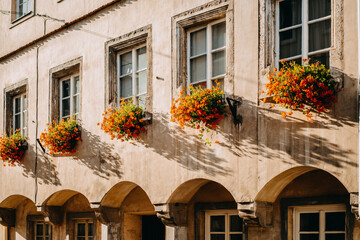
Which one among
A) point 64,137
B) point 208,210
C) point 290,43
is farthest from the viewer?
point 64,137

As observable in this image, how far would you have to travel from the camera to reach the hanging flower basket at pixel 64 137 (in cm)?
1170

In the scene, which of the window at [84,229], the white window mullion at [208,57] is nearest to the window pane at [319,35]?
the white window mullion at [208,57]

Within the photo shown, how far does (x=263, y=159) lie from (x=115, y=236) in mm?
4246

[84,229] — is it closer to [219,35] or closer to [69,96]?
[69,96]

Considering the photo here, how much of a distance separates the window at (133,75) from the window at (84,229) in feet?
10.4

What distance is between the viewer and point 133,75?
35.4ft

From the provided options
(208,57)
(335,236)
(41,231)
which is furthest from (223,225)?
(41,231)

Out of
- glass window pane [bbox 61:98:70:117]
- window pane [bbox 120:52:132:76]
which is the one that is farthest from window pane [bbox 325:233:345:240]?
glass window pane [bbox 61:98:70:117]

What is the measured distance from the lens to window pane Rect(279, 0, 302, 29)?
27.0 feet

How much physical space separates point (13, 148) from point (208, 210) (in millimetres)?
5530

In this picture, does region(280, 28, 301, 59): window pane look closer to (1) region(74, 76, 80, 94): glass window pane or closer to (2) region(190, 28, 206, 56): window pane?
(2) region(190, 28, 206, 56): window pane

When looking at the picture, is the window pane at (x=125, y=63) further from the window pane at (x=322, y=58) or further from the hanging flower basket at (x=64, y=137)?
the window pane at (x=322, y=58)

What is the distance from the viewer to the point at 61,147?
11734 millimetres

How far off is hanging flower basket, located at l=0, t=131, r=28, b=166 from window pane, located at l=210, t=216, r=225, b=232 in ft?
17.9
